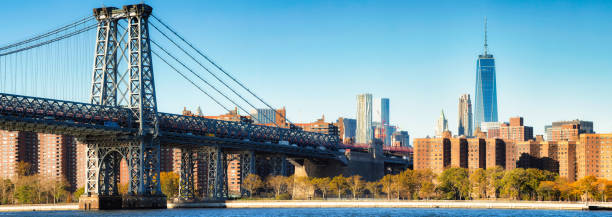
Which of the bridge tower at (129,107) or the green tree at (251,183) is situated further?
the green tree at (251,183)

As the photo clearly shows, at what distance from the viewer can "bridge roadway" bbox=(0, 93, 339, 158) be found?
392 ft

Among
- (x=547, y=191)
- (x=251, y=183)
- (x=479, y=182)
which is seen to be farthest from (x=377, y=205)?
(x=251, y=183)

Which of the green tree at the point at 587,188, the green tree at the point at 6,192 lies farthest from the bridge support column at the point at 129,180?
the green tree at the point at 587,188

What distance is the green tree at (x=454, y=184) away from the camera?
175m

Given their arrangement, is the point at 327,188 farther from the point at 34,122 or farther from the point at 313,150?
the point at 34,122

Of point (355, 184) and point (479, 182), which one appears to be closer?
point (479, 182)

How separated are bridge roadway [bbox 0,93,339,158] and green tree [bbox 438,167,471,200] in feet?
117

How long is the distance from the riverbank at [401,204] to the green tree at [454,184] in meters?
20.6

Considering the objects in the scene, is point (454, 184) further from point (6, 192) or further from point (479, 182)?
point (6, 192)

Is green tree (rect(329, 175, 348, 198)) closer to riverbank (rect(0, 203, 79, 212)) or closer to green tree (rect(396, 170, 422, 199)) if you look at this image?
green tree (rect(396, 170, 422, 199))

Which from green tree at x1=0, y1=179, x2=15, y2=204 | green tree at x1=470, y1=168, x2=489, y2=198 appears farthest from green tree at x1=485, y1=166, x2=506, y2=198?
green tree at x1=0, y1=179, x2=15, y2=204

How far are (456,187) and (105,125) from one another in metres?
80.4

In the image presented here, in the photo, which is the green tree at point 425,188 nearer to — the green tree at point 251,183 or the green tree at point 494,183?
the green tree at point 494,183

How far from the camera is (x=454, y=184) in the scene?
17775 centimetres
